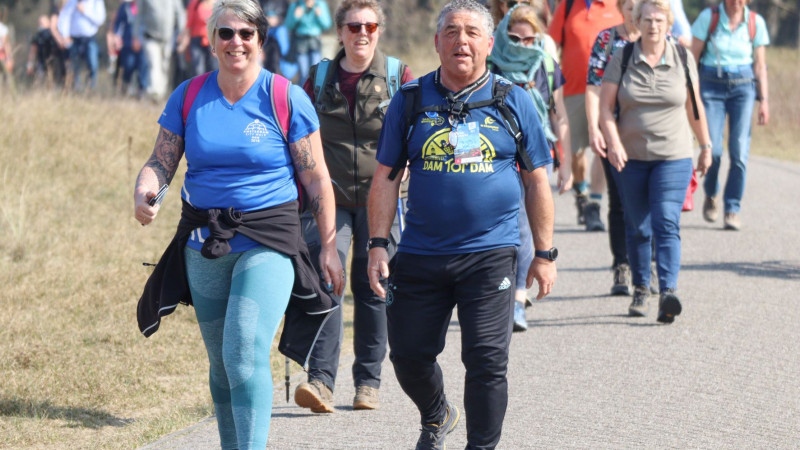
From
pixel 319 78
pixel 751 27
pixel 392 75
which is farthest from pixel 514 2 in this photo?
pixel 751 27

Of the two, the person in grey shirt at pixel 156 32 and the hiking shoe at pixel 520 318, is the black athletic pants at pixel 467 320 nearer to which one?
the hiking shoe at pixel 520 318

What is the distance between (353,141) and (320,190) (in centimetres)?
126

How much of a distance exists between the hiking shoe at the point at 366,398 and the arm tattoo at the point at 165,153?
5.86 feet

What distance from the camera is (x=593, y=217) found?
38.3 ft

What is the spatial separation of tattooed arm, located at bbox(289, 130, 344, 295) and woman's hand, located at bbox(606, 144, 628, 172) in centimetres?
321

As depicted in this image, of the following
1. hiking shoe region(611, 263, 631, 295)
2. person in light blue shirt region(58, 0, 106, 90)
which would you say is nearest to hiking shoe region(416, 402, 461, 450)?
hiking shoe region(611, 263, 631, 295)

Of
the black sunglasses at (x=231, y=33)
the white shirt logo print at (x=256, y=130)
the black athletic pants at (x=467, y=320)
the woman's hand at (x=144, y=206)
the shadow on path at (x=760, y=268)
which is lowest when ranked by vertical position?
the shadow on path at (x=760, y=268)

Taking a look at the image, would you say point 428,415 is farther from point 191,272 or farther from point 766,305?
point 766,305

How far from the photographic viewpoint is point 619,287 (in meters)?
8.94

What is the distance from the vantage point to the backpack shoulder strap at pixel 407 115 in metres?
4.96

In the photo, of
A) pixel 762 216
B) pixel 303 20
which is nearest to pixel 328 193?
pixel 762 216

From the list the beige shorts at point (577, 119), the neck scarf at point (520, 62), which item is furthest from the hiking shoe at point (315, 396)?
the beige shorts at point (577, 119)

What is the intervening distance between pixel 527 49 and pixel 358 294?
1916 millimetres

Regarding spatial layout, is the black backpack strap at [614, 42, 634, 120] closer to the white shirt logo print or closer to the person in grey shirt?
the white shirt logo print
